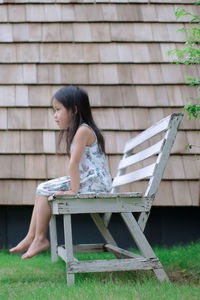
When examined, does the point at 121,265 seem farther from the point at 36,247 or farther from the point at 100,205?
the point at 36,247

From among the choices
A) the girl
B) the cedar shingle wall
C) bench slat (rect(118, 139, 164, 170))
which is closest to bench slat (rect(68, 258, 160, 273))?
the girl

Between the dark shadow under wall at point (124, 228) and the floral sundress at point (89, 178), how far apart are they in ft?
3.84

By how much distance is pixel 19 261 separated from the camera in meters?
3.08

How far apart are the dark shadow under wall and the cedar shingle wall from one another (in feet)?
1.19

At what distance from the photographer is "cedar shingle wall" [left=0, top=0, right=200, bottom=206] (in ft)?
11.1

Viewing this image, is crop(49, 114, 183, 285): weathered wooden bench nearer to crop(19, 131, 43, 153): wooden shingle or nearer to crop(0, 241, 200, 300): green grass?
crop(0, 241, 200, 300): green grass

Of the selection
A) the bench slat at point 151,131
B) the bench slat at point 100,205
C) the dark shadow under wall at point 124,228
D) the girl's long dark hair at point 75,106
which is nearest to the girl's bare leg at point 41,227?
the bench slat at point 100,205

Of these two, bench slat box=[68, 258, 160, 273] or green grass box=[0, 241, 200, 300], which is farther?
bench slat box=[68, 258, 160, 273]

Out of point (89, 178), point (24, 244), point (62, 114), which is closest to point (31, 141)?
point (62, 114)

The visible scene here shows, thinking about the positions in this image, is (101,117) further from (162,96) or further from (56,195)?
(56,195)

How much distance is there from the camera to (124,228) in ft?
12.0

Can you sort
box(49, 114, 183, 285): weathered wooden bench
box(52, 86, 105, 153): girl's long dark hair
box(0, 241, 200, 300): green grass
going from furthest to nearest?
1. box(52, 86, 105, 153): girl's long dark hair
2. box(49, 114, 183, 285): weathered wooden bench
3. box(0, 241, 200, 300): green grass

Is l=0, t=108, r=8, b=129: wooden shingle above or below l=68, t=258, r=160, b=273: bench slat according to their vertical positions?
above

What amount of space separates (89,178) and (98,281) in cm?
61
